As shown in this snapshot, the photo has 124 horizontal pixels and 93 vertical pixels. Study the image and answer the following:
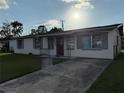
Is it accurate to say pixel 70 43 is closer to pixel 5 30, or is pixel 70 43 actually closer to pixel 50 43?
pixel 50 43

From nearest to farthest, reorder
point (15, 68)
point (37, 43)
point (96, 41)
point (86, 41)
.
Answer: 1. point (15, 68)
2. point (96, 41)
3. point (86, 41)
4. point (37, 43)

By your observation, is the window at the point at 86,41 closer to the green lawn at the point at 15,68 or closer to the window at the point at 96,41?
the window at the point at 96,41

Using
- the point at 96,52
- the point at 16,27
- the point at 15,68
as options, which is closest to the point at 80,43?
the point at 96,52

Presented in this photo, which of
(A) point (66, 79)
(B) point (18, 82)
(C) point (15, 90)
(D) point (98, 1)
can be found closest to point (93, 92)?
(A) point (66, 79)

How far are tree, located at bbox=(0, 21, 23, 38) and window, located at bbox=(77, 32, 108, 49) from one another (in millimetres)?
39711

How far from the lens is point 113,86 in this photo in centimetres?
505

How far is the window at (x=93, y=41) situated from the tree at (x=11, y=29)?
39.7 m

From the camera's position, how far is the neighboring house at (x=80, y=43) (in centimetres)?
1182

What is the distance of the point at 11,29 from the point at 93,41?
142 feet

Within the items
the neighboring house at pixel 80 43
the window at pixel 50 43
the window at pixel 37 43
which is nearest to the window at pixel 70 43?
the neighboring house at pixel 80 43

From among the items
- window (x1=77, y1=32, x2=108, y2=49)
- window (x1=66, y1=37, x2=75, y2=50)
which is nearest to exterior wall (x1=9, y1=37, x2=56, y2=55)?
window (x1=66, y1=37, x2=75, y2=50)

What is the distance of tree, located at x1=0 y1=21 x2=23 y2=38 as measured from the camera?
48375 mm

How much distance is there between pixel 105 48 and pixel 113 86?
7.15 m

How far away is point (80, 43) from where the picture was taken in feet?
44.4
